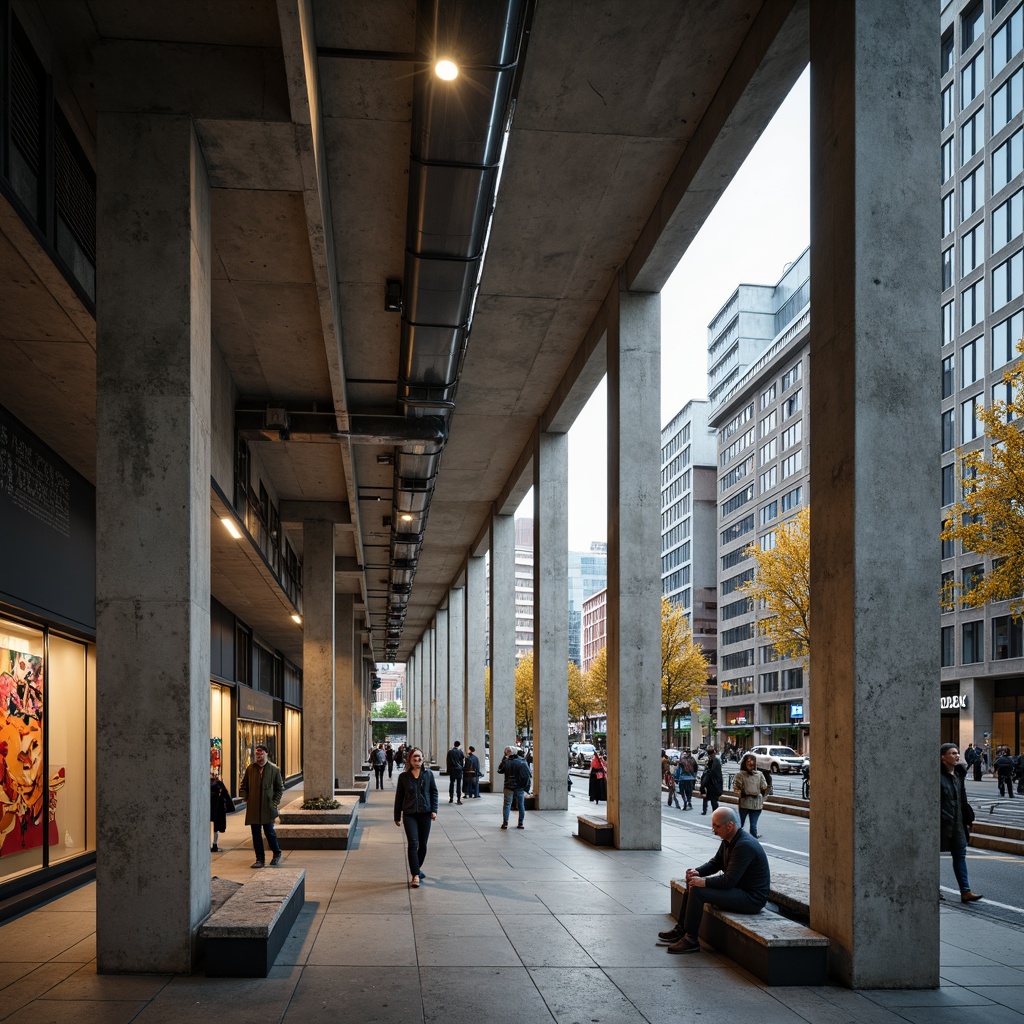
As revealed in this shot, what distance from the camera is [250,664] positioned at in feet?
111

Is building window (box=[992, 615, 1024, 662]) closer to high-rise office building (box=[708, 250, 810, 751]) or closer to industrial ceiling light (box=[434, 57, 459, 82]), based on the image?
high-rise office building (box=[708, 250, 810, 751])

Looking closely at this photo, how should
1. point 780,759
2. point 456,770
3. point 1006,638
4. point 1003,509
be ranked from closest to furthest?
point 1003,509, point 456,770, point 1006,638, point 780,759

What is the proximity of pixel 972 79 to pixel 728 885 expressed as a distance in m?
57.3

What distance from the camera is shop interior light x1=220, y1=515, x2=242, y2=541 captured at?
55.4ft

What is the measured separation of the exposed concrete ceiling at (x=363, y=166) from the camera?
923 centimetres

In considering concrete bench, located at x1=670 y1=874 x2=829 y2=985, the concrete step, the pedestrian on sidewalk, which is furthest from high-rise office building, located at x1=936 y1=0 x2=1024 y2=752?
concrete bench, located at x1=670 y1=874 x2=829 y2=985

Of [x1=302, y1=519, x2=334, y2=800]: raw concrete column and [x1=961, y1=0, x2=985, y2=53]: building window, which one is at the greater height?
[x1=961, y1=0, x2=985, y2=53]: building window

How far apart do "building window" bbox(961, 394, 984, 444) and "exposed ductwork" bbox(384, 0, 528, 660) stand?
150 feet

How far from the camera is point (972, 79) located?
56.5m

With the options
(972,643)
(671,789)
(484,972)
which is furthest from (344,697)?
(972,643)

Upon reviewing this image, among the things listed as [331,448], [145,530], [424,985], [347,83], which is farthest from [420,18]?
[331,448]

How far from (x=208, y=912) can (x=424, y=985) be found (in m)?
2.09

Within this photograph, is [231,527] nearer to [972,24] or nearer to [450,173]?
[450,173]

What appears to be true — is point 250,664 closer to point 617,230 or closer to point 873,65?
point 617,230
